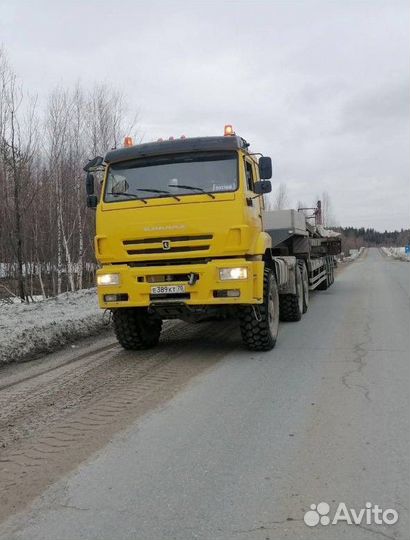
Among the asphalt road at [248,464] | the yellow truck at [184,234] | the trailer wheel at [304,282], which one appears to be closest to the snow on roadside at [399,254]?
the trailer wheel at [304,282]

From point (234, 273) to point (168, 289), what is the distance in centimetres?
94

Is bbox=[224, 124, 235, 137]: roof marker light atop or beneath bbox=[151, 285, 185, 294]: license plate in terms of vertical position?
atop

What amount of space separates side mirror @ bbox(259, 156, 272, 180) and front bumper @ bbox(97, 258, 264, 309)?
1.40 metres

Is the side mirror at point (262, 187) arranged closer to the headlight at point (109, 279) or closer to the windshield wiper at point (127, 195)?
→ the windshield wiper at point (127, 195)

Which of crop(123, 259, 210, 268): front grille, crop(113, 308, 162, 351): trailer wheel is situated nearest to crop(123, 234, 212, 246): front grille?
crop(123, 259, 210, 268): front grille

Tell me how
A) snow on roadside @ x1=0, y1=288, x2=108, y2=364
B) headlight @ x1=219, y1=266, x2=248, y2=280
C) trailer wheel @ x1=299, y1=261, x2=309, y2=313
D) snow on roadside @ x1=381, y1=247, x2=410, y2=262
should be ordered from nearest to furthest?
headlight @ x1=219, y1=266, x2=248, y2=280, snow on roadside @ x1=0, y1=288, x2=108, y2=364, trailer wheel @ x1=299, y1=261, x2=309, y2=313, snow on roadside @ x1=381, y1=247, x2=410, y2=262

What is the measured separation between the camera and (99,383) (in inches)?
243

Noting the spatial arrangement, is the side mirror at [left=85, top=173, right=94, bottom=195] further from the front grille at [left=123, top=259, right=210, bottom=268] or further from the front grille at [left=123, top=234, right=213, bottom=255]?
the front grille at [left=123, top=259, right=210, bottom=268]

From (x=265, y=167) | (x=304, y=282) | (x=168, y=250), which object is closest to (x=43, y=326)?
(x=168, y=250)

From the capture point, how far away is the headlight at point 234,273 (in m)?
6.87

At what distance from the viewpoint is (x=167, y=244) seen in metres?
7.07

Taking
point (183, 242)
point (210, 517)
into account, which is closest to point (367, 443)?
point (210, 517)

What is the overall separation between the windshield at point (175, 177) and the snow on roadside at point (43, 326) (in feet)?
8.69

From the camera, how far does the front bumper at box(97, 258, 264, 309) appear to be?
6.89m
